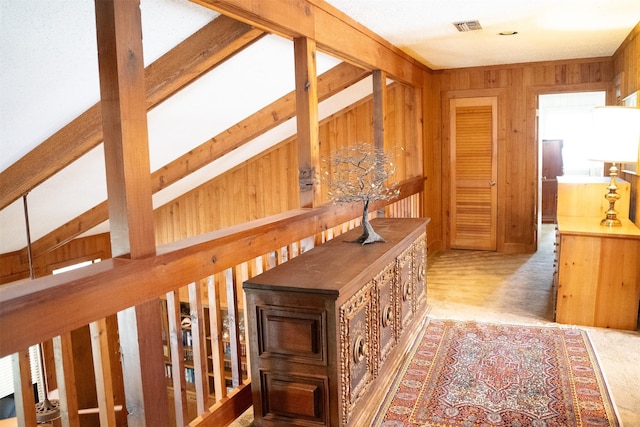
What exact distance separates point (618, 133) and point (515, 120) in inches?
107

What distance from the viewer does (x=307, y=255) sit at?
2875 millimetres

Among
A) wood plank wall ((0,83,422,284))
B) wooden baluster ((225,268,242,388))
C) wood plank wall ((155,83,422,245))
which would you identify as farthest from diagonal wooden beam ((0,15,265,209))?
wood plank wall ((155,83,422,245))

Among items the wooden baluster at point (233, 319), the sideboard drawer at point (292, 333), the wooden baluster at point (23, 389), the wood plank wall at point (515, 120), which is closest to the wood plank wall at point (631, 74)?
the wood plank wall at point (515, 120)

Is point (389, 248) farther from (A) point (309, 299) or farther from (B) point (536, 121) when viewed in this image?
(B) point (536, 121)

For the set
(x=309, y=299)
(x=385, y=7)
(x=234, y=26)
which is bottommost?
(x=309, y=299)

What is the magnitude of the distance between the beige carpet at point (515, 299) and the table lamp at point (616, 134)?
50.2 inches

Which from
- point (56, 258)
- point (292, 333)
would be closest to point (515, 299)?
point (292, 333)

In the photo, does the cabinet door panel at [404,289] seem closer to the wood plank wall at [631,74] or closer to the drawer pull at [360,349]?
the drawer pull at [360,349]

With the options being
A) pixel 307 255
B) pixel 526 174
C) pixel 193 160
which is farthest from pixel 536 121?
pixel 307 255

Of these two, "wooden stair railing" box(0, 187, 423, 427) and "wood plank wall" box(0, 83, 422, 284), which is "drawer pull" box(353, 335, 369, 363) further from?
"wood plank wall" box(0, 83, 422, 284)

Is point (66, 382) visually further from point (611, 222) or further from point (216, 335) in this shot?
point (611, 222)

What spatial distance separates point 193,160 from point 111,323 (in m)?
2.38

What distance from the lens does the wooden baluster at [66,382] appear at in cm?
171

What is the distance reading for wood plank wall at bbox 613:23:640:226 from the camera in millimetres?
4336
